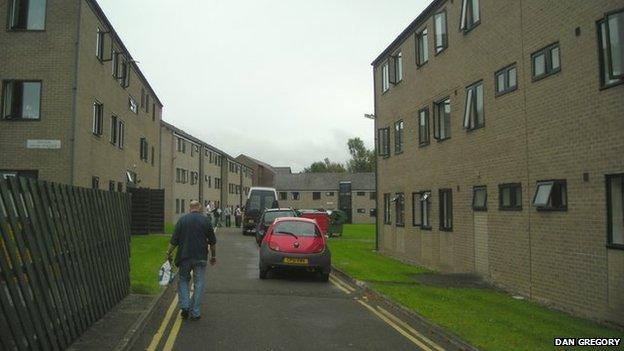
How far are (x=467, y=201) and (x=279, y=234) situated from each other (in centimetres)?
559

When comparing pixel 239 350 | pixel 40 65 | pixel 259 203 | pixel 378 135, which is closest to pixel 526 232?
pixel 239 350

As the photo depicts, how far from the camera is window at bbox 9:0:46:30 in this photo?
1942 centimetres

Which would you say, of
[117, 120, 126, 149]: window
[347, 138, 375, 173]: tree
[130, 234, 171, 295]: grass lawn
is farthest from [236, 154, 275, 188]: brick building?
[130, 234, 171, 295]: grass lawn

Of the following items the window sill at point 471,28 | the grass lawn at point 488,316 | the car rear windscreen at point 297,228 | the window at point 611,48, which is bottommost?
the grass lawn at point 488,316

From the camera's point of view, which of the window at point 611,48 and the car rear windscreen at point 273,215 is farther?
the car rear windscreen at point 273,215

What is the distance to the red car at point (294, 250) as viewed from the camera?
46.2ft

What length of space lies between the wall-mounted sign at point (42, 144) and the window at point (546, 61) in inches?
582

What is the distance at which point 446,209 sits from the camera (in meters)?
18.2

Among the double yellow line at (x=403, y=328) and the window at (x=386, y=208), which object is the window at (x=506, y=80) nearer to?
the double yellow line at (x=403, y=328)

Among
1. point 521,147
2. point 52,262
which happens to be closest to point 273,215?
point 521,147

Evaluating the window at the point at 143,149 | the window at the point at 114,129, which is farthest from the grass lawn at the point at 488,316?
the window at the point at 143,149

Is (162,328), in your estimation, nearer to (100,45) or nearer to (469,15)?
(469,15)

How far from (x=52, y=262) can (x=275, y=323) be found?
11.9 feet

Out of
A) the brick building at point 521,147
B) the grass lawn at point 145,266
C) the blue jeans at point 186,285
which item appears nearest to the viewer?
the blue jeans at point 186,285
